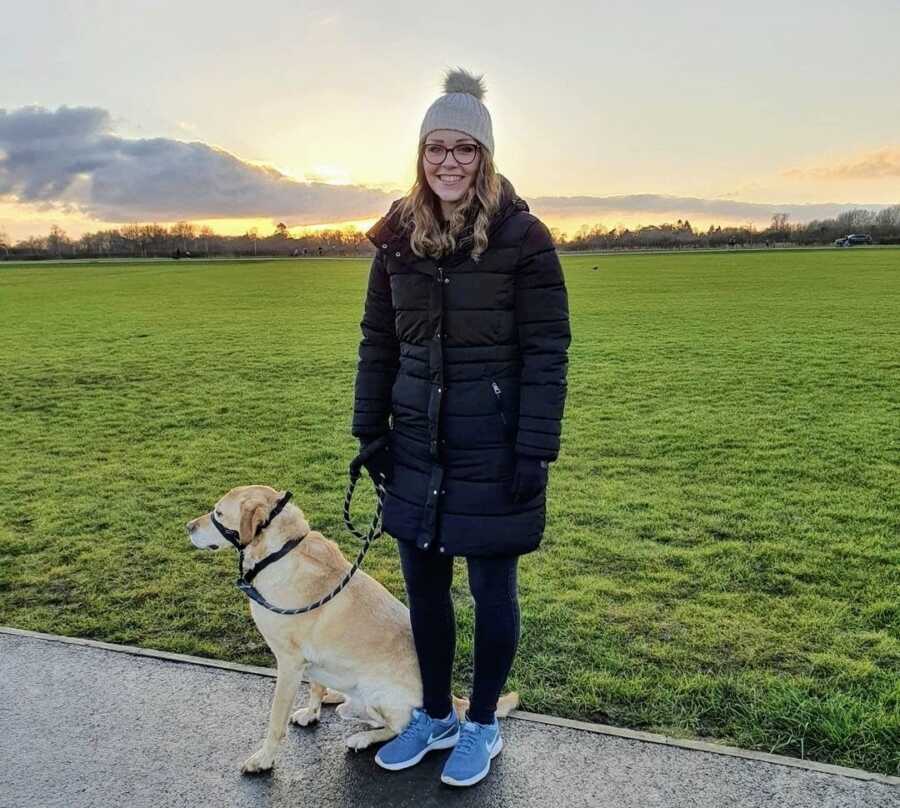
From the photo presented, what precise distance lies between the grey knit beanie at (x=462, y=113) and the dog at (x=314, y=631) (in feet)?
5.69

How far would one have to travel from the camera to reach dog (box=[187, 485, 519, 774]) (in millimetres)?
3523

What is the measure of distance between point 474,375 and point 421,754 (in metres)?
1.73

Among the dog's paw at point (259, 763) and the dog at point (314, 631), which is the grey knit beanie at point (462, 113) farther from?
the dog's paw at point (259, 763)

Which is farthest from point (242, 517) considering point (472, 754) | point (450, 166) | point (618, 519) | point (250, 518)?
point (618, 519)

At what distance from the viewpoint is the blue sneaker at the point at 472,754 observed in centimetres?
340

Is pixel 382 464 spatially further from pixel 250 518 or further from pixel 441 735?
pixel 441 735

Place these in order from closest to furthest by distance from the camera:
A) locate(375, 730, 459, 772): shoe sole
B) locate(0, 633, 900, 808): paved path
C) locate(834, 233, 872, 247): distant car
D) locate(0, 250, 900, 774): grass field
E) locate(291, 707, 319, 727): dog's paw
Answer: locate(0, 633, 900, 808): paved path, locate(375, 730, 459, 772): shoe sole, locate(291, 707, 319, 727): dog's paw, locate(0, 250, 900, 774): grass field, locate(834, 233, 872, 247): distant car

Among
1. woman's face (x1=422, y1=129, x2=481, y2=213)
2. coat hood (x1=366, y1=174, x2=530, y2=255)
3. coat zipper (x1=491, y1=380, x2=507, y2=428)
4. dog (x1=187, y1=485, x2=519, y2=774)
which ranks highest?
woman's face (x1=422, y1=129, x2=481, y2=213)

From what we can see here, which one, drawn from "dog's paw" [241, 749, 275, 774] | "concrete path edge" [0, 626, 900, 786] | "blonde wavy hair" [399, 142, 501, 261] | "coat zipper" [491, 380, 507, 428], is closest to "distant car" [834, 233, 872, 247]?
"concrete path edge" [0, 626, 900, 786]

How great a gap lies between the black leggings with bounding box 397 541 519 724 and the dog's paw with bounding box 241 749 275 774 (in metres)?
0.71

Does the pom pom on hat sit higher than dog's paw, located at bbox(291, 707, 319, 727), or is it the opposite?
the pom pom on hat

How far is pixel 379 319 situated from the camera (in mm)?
3471

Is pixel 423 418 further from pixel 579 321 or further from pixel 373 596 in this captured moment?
pixel 579 321

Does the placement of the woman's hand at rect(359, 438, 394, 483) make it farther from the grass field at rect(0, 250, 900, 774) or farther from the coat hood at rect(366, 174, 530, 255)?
the grass field at rect(0, 250, 900, 774)
